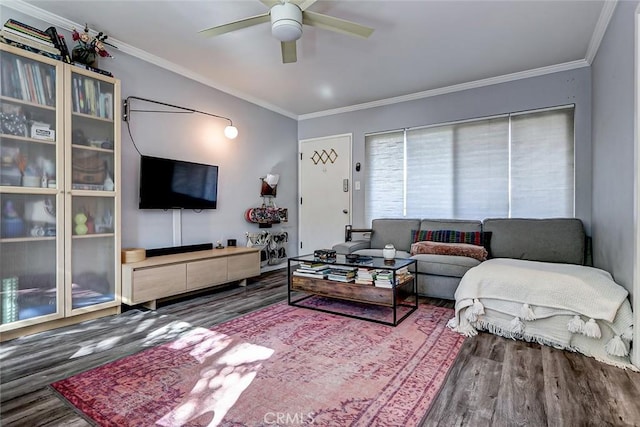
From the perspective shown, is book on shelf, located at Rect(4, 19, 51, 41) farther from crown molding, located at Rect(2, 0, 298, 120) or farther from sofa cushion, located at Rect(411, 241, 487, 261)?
sofa cushion, located at Rect(411, 241, 487, 261)

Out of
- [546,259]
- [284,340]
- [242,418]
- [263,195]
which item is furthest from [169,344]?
[546,259]

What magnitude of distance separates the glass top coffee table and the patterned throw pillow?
27.7 inches

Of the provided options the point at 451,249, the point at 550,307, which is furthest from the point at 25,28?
the point at 550,307

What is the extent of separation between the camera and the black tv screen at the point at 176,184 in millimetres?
3205

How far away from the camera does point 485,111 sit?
12.8ft

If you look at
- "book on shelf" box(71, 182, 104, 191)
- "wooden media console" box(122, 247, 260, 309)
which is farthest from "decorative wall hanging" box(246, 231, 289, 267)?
"book on shelf" box(71, 182, 104, 191)

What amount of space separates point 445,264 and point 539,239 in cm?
106

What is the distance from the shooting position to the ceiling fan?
2.16m

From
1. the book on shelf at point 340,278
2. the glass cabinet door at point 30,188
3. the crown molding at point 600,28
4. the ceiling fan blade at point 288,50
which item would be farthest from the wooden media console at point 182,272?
the crown molding at point 600,28

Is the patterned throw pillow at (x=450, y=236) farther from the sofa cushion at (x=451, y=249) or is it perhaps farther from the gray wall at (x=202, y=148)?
the gray wall at (x=202, y=148)

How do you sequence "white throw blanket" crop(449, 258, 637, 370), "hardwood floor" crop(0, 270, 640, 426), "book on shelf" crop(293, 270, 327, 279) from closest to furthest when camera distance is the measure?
1. "hardwood floor" crop(0, 270, 640, 426)
2. "white throw blanket" crop(449, 258, 637, 370)
3. "book on shelf" crop(293, 270, 327, 279)

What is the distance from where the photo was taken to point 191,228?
147 inches

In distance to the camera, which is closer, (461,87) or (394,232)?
(461,87)

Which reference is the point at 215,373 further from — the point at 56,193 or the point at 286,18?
the point at 286,18
